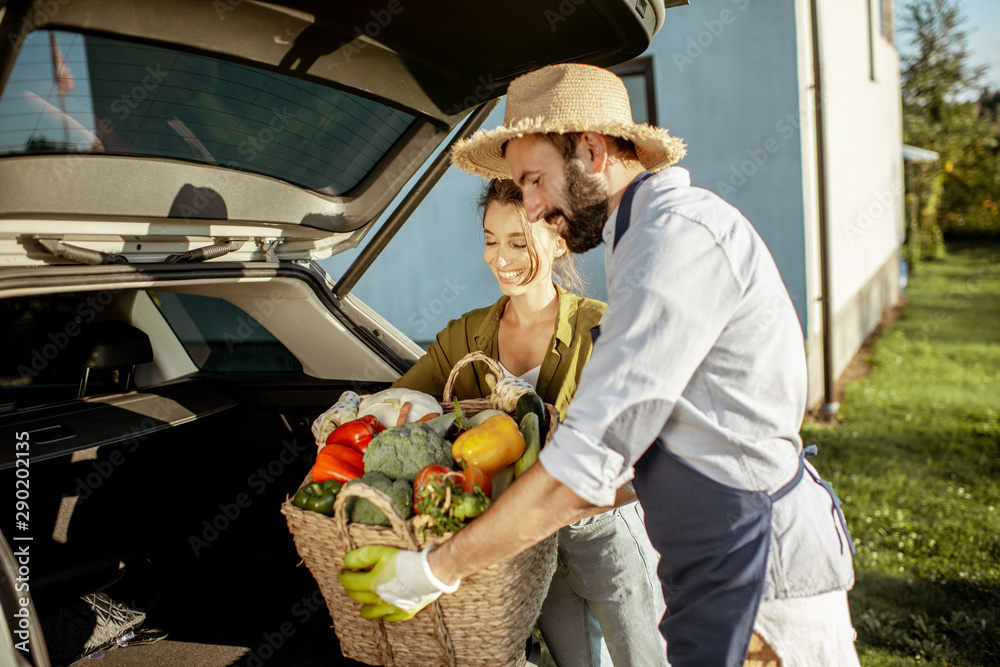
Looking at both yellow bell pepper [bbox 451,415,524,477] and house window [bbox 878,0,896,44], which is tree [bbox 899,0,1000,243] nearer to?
house window [bbox 878,0,896,44]

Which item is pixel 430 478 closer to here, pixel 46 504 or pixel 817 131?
pixel 46 504

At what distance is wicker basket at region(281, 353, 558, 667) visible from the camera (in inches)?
58.3

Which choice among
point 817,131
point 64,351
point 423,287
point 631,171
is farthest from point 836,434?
point 64,351

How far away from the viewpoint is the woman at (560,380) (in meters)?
2.11

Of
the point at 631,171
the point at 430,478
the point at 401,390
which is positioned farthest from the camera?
the point at 401,390

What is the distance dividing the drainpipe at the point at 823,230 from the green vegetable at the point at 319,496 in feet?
18.3

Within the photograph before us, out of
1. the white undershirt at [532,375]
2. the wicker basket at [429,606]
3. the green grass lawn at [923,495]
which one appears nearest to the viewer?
the wicker basket at [429,606]

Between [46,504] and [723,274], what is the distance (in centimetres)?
240

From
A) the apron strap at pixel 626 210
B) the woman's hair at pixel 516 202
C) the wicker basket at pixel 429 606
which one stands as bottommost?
the wicker basket at pixel 429 606

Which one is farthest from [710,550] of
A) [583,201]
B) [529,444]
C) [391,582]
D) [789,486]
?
[583,201]

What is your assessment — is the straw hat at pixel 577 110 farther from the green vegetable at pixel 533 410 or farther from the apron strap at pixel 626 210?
the green vegetable at pixel 533 410

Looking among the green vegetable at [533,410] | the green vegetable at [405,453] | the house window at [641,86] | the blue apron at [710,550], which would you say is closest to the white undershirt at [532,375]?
the green vegetable at [533,410]

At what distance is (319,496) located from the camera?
1.61m

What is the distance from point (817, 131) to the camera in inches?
237
